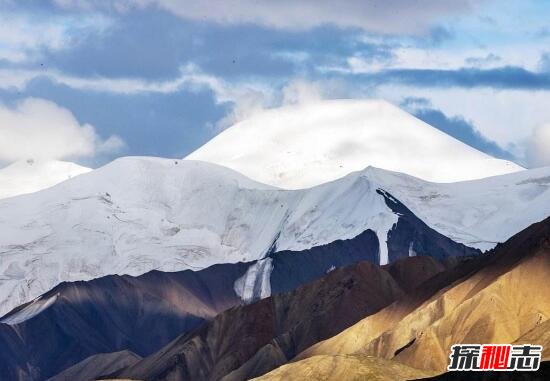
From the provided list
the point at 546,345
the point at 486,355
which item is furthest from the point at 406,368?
the point at 486,355

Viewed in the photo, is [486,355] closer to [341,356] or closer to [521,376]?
[521,376]

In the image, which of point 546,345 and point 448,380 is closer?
point 448,380

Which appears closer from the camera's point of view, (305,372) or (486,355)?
(486,355)

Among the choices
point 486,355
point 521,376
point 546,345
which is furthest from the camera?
point 546,345

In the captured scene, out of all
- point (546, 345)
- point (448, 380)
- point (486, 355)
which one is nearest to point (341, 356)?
point (546, 345)

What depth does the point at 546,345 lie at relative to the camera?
582 feet

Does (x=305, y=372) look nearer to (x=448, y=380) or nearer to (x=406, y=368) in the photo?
(x=406, y=368)

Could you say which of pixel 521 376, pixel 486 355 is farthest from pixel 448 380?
pixel 486 355

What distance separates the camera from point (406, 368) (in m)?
192

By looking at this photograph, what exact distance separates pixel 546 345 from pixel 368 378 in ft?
64.2

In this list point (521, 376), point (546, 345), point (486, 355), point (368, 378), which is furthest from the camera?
point (368, 378)

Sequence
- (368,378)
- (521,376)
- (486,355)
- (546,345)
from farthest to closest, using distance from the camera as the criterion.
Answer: (368,378)
(546,345)
(521,376)
(486,355)

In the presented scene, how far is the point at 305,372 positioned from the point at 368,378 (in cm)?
1177

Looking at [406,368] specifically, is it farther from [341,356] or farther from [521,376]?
[521,376]
